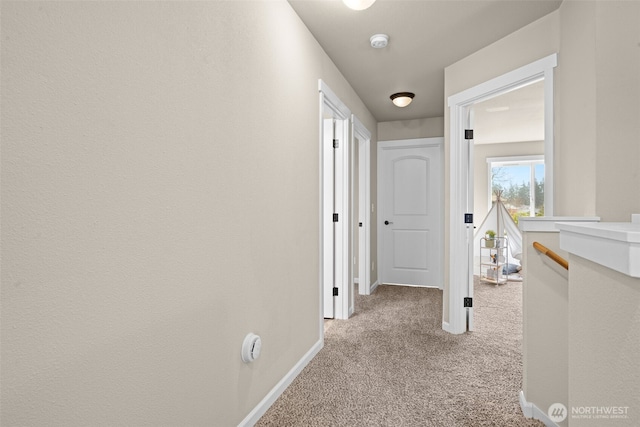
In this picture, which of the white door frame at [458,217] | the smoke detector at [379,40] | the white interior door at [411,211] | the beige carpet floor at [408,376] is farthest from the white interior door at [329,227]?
the white interior door at [411,211]

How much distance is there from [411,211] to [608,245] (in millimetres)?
4254

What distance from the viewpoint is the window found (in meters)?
6.65

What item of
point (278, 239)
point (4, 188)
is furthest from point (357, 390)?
point (4, 188)

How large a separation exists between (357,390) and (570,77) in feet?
7.34

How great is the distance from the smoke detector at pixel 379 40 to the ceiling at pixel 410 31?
0.03 meters

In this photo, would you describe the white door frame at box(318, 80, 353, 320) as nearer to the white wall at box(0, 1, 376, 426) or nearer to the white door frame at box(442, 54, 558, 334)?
the white door frame at box(442, 54, 558, 334)

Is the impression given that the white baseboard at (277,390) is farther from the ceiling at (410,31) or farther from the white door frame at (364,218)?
the ceiling at (410,31)

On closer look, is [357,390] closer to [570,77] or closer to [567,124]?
[567,124]

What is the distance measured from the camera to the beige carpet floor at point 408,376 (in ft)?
5.93

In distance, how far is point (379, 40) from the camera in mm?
2568

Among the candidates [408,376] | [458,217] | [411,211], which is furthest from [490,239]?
[408,376]

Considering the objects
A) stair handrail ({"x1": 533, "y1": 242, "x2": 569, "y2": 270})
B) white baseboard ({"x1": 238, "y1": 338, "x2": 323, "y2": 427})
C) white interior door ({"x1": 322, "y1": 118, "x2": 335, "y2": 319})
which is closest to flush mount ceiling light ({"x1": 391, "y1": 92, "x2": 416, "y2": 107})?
white interior door ({"x1": 322, "y1": 118, "x2": 335, "y2": 319})

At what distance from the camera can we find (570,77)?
2.04 metres

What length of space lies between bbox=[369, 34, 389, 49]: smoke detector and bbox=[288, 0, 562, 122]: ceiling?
33 millimetres
